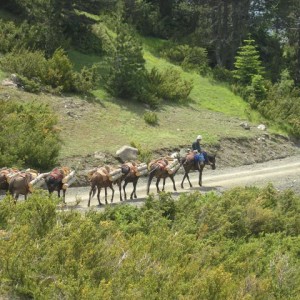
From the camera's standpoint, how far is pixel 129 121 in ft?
94.2

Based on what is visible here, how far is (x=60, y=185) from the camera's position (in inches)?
664

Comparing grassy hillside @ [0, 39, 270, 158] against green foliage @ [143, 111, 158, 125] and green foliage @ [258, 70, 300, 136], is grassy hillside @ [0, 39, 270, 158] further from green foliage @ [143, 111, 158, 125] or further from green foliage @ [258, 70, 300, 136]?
green foliage @ [258, 70, 300, 136]

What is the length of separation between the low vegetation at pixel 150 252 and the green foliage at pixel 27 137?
Answer: 775 cm

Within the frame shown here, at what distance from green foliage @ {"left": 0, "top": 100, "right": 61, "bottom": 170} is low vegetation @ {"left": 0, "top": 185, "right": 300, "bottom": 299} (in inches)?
305

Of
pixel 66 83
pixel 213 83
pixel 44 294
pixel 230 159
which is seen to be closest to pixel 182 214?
pixel 44 294

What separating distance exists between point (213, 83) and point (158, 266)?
30190 mm

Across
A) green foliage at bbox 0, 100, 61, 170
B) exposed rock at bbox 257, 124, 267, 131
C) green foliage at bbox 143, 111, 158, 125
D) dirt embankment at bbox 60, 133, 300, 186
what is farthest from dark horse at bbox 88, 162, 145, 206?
exposed rock at bbox 257, 124, 267, 131

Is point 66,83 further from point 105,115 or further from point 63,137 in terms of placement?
point 63,137

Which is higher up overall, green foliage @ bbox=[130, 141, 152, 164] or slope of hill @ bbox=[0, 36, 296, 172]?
slope of hill @ bbox=[0, 36, 296, 172]

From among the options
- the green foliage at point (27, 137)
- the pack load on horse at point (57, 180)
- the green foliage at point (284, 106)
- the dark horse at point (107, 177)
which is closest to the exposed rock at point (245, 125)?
the green foliage at point (284, 106)

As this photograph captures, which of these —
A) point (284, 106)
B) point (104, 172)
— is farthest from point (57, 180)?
point (284, 106)

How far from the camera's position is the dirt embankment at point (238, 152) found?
2352cm

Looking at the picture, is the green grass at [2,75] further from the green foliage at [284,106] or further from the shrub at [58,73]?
the green foliage at [284,106]

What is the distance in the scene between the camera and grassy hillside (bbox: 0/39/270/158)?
1015 inches
